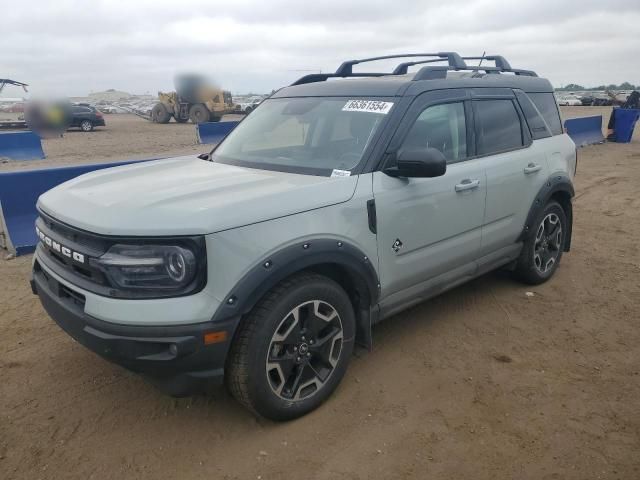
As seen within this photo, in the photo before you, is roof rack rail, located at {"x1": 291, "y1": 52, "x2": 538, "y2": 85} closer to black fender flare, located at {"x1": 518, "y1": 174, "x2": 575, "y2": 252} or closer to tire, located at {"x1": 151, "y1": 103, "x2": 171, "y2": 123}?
black fender flare, located at {"x1": 518, "y1": 174, "x2": 575, "y2": 252}

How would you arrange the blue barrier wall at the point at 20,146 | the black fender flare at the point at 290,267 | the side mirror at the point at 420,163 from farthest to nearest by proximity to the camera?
1. the blue barrier wall at the point at 20,146
2. the side mirror at the point at 420,163
3. the black fender flare at the point at 290,267

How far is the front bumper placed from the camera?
2404 mm

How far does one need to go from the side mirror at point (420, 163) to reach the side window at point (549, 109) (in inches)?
83.7

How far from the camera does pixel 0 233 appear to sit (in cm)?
568

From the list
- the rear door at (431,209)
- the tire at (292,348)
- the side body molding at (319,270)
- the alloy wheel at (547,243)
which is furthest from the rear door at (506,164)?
the tire at (292,348)

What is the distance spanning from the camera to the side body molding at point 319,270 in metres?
2.52

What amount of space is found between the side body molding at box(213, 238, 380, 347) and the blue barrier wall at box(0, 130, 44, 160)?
14458 mm

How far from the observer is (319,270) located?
9.90 ft

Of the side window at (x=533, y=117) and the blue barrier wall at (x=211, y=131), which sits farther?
the blue barrier wall at (x=211, y=131)

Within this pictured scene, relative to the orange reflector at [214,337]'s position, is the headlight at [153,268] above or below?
above

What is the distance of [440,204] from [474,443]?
1527 millimetres

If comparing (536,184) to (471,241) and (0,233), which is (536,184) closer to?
(471,241)

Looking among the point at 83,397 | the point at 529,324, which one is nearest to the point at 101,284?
the point at 83,397

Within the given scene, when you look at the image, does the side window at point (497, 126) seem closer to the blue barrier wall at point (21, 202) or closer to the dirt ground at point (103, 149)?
the blue barrier wall at point (21, 202)
